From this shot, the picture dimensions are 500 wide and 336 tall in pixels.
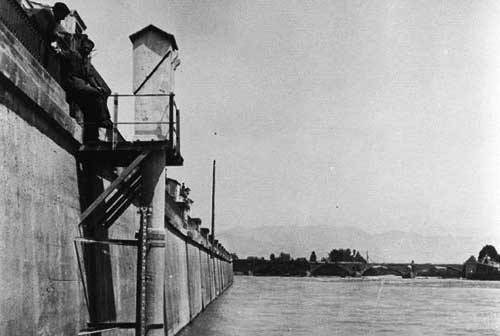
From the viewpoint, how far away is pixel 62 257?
9.01 meters

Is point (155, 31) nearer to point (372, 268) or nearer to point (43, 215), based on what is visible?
point (43, 215)

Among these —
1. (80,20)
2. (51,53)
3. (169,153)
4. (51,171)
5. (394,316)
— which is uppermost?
(80,20)

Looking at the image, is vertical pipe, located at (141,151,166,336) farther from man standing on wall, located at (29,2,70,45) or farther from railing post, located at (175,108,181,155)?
man standing on wall, located at (29,2,70,45)

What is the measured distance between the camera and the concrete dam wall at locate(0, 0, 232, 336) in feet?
22.9

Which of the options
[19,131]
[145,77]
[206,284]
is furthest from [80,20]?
[206,284]

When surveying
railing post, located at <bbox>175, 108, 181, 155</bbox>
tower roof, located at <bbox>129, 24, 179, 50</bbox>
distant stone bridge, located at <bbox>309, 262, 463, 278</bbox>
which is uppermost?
tower roof, located at <bbox>129, 24, 179, 50</bbox>

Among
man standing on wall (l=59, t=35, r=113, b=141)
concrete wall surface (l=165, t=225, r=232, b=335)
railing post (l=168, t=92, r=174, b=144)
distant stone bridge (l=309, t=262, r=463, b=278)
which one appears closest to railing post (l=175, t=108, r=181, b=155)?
railing post (l=168, t=92, r=174, b=144)

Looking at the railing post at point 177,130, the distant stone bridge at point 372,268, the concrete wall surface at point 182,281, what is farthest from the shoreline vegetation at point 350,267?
the railing post at point 177,130

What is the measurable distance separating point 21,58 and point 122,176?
3171 millimetres

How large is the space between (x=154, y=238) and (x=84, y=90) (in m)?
2.84

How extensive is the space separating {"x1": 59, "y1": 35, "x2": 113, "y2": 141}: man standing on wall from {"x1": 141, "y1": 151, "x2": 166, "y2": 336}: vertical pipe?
3.70 feet

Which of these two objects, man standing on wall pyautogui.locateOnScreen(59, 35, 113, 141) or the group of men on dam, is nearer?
the group of men on dam

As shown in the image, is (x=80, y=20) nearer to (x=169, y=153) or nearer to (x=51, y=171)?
(x=169, y=153)

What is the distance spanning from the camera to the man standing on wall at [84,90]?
400 inches
